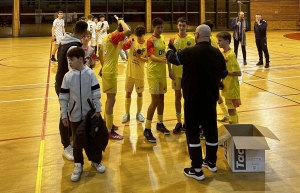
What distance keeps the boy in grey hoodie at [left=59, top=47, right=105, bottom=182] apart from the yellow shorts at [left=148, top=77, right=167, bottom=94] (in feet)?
4.38

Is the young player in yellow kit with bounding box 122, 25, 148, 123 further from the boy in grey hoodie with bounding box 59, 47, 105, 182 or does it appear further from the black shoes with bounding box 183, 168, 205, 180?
the black shoes with bounding box 183, 168, 205, 180

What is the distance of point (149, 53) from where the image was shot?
17.0 ft

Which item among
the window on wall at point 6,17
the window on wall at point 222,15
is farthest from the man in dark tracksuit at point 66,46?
the window on wall at point 222,15

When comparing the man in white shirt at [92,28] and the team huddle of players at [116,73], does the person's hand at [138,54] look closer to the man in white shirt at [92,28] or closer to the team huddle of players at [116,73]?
the team huddle of players at [116,73]

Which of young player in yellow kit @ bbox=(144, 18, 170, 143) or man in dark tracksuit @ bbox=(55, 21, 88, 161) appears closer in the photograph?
man in dark tracksuit @ bbox=(55, 21, 88, 161)

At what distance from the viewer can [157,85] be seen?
17.1 feet

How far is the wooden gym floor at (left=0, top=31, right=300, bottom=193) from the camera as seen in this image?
12.6ft

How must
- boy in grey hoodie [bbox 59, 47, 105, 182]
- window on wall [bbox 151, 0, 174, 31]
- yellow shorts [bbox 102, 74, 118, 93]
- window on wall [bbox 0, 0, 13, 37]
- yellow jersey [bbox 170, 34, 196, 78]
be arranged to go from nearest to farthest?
boy in grey hoodie [bbox 59, 47, 105, 182]
yellow shorts [bbox 102, 74, 118, 93]
yellow jersey [bbox 170, 34, 196, 78]
window on wall [bbox 0, 0, 13, 37]
window on wall [bbox 151, 0, 174, 31]

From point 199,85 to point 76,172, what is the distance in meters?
1.79

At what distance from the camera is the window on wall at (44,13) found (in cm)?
2433

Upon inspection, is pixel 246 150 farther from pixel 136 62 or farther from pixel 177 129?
pixel 136 62

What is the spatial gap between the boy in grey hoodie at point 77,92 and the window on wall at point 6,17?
21431mm

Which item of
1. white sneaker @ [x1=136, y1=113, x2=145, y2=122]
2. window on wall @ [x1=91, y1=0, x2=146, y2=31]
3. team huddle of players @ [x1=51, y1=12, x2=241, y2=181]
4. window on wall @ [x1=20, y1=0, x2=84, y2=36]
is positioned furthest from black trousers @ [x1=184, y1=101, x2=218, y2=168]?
window on wall @ [x1=91, y1=0, x2=146, y2=31]

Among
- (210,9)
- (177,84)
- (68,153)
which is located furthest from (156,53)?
(210,9)
